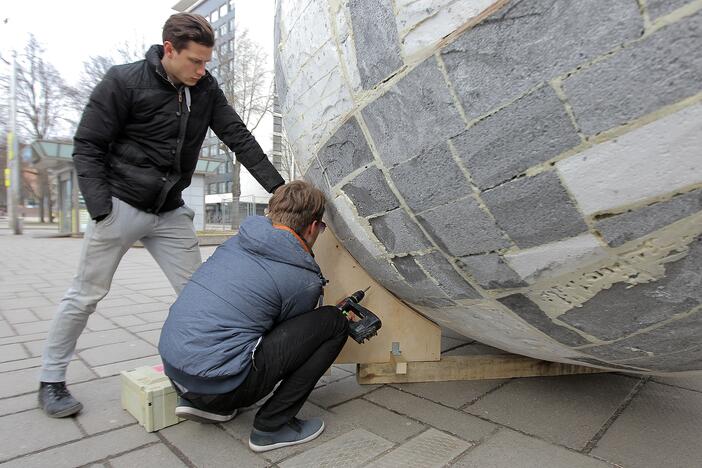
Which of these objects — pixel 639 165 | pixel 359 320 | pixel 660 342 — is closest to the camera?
pixel 639 165

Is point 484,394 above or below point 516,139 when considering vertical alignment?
below

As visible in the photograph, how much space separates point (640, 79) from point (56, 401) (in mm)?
2556

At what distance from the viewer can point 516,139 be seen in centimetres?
113

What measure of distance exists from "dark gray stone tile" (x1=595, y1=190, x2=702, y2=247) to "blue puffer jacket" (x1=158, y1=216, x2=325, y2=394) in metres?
1.09

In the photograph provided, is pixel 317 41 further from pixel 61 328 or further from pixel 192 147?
pixel 61 328

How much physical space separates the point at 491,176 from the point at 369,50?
1.71 feet

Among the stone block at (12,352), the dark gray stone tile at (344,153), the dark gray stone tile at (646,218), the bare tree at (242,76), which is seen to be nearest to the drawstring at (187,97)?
the dark gray stone tile at (344,153)

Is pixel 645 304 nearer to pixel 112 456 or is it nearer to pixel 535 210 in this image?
pixel 535 210

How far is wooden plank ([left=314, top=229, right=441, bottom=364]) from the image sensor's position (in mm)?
2262

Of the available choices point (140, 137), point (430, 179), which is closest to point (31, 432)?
point (140, 137)

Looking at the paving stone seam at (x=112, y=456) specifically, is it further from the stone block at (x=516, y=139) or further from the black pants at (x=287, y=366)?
the stone block at (x=516, y=139)

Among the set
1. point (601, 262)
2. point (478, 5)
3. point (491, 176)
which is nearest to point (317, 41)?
point (478, 5)

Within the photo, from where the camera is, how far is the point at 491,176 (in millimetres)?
1204

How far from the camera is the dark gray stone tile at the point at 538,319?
145 cm
